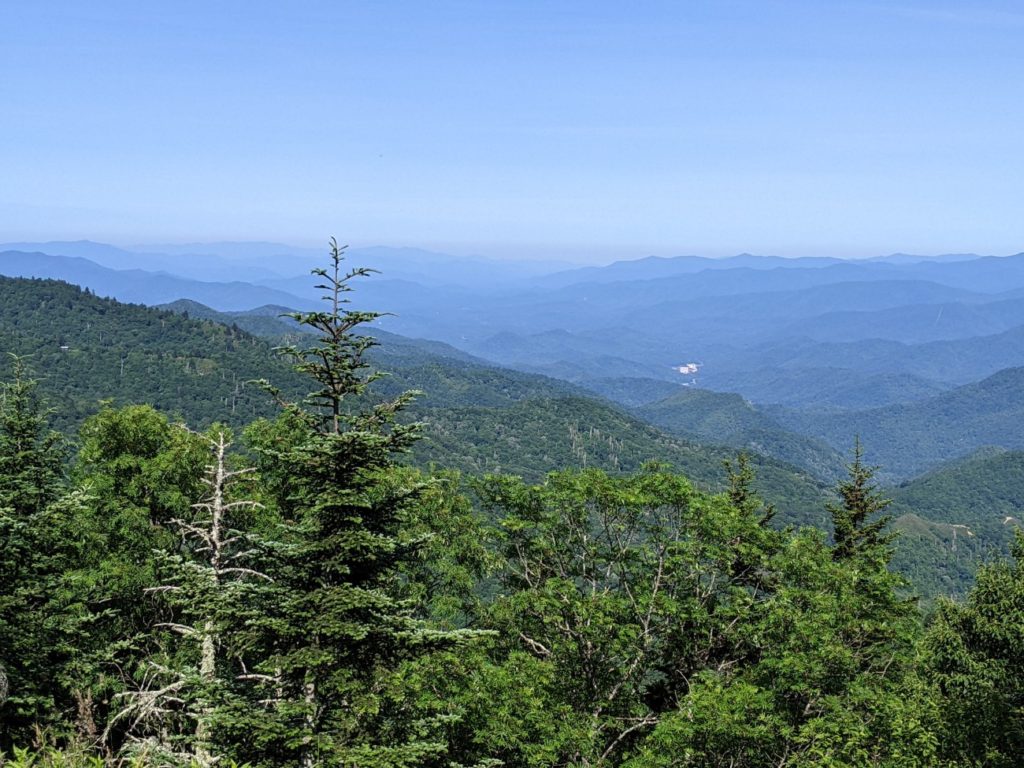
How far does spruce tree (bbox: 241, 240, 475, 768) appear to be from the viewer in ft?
31.0

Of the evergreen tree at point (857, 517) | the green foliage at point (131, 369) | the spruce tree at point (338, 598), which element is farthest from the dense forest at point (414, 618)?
the green foliage at point (131, 369)

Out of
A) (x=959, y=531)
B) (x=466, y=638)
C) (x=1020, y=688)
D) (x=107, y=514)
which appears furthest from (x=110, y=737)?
(x=959, y=531)

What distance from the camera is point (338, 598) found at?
31.5 feet

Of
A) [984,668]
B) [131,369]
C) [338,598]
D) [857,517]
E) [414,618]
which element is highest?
[338,598]

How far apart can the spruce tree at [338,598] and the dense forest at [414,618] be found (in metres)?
0.04

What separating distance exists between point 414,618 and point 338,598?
591 centimetres

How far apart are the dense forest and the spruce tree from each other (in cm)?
4

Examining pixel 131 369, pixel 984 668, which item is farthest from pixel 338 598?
pixel 131 369

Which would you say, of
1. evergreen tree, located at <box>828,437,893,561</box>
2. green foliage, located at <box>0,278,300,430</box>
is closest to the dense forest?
evergreen tree, located at <box>828,437,893,561</box>

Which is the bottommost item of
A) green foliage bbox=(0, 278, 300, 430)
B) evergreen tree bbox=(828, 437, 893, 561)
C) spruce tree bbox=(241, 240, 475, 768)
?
green foliage bbox=(0, 278, 300, 430)

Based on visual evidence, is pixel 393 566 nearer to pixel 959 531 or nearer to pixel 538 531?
pixel 538 531

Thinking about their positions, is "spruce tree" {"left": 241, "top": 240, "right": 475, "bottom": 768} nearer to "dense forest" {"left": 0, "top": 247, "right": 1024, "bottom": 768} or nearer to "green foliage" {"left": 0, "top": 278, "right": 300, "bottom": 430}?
"dense forest" {"left": 0, "top": 247, "right": 1024, "bottom": 768}

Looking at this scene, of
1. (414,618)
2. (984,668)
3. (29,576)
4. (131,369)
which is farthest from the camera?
(131,369)

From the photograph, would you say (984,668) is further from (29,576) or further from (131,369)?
(131,369)
